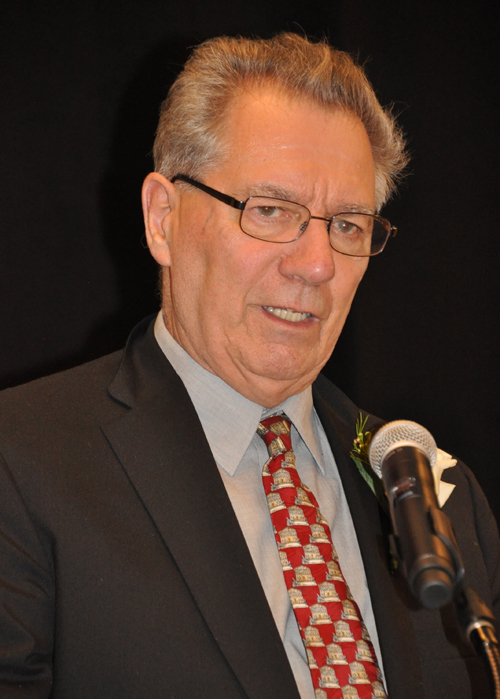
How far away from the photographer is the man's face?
162cm

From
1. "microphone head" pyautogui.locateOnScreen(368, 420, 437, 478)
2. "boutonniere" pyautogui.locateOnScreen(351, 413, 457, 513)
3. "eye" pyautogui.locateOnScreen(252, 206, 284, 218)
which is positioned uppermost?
"eye" pyautogui.locateOnScreen(252, 206, 284, 218)

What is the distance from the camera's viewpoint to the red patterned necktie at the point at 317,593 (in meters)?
1.36

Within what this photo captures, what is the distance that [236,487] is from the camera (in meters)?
1.59

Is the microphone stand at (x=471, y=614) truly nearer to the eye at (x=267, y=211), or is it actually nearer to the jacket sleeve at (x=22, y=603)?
the jacket sleeve at (x=22, y=603)

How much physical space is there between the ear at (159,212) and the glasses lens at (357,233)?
0.42 m

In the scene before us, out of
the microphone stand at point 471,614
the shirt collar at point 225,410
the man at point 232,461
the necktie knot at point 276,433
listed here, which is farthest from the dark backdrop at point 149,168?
the microphone stand at point 471,614

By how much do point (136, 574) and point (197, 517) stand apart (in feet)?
0.53

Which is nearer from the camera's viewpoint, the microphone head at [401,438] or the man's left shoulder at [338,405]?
the microphone head at [401,438]

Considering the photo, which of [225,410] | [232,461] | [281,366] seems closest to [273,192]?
[281,366]

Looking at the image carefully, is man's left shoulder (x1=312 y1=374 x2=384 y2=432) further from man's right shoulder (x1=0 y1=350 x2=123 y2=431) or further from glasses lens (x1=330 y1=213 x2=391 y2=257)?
man's right shoulder (x1=0 y1=350 x2=123 y2=431)

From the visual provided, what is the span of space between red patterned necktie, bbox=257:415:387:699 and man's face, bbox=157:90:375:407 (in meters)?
0.24

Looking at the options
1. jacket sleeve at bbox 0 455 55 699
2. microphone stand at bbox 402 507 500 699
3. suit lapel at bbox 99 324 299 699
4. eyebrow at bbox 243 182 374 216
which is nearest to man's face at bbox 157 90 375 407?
eyebrow at bbox 243 182 374 216

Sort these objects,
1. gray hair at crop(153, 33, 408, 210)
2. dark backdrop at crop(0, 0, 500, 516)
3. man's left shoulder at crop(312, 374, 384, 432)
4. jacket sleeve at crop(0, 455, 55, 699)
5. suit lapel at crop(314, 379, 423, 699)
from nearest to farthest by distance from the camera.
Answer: jacket sleeve at crop(0, 455, 55, 699), suit lapel at crop(314, 379, 423, 699), gray hair at crop(153, 33, 408, 210), man's left shoulder at crop(312, 374, 384, 432), dark backdrop at crop(0, 0, 500, 516)

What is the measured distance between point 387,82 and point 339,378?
127 centimetres
